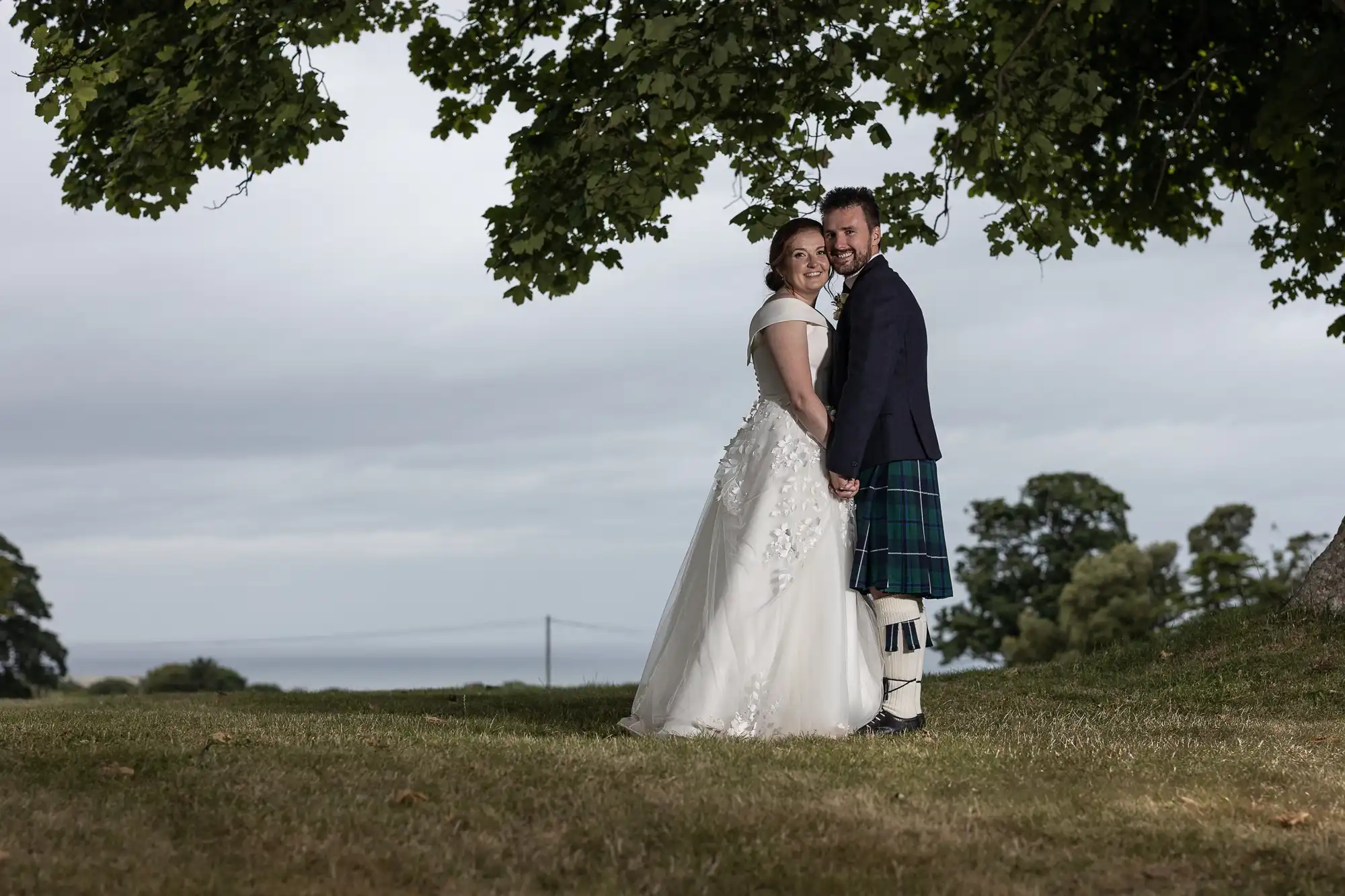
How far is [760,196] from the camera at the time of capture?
12477 mm

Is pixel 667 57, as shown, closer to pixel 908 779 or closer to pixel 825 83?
pixel 825 83

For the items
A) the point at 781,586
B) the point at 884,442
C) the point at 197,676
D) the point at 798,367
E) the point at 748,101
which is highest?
the point at 748,101

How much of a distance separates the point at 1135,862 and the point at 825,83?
839cm

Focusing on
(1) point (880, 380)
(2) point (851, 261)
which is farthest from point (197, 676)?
(1) point (880, 380)

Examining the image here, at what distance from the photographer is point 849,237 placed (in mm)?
8359

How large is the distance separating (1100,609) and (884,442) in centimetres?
3044

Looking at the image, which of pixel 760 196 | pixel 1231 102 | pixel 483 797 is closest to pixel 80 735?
pixel 483 797

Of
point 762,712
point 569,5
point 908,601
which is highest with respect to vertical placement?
point 569,5

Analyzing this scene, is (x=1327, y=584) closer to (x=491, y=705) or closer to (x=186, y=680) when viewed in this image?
(x=491, y=705)

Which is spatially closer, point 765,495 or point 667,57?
point 765,495

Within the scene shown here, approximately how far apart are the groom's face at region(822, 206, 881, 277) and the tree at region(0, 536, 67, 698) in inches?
1409

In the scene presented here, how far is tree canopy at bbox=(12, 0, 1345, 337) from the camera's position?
11.8 metres

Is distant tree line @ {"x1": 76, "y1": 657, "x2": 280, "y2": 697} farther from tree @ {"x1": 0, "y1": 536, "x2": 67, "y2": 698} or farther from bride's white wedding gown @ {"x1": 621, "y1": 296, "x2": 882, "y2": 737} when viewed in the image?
bride's white wedding gown @ {"x1": 621, "y1": 296, "x2": 882, "y2": 737}

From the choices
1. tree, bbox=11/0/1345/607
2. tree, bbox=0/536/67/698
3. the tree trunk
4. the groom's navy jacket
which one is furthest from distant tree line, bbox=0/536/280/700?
the groom's navy jacket
